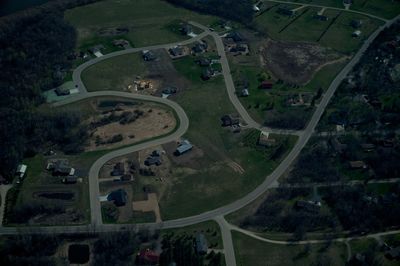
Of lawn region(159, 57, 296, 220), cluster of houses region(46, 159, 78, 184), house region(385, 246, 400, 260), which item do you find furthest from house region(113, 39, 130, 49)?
house region(385, 246, 400, 260)

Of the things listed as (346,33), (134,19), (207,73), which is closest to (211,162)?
(207,73)

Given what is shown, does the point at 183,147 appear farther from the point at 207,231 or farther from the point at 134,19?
the point at 134,19

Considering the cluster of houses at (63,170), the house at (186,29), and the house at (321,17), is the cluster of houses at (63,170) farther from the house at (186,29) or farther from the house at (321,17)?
the house at (321,17)

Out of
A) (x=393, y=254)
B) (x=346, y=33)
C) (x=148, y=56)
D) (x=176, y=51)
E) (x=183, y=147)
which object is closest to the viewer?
(x=393, y=254)

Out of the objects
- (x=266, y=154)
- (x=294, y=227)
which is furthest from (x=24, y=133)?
(x=294, y=227)

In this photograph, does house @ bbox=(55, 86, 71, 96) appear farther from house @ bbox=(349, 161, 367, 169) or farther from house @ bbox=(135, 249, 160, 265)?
house @ bbox=(349, 161, 367, 169)

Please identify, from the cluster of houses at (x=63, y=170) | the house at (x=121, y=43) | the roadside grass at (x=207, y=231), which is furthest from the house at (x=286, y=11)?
the cluster of houses at (x=63, y=170)
